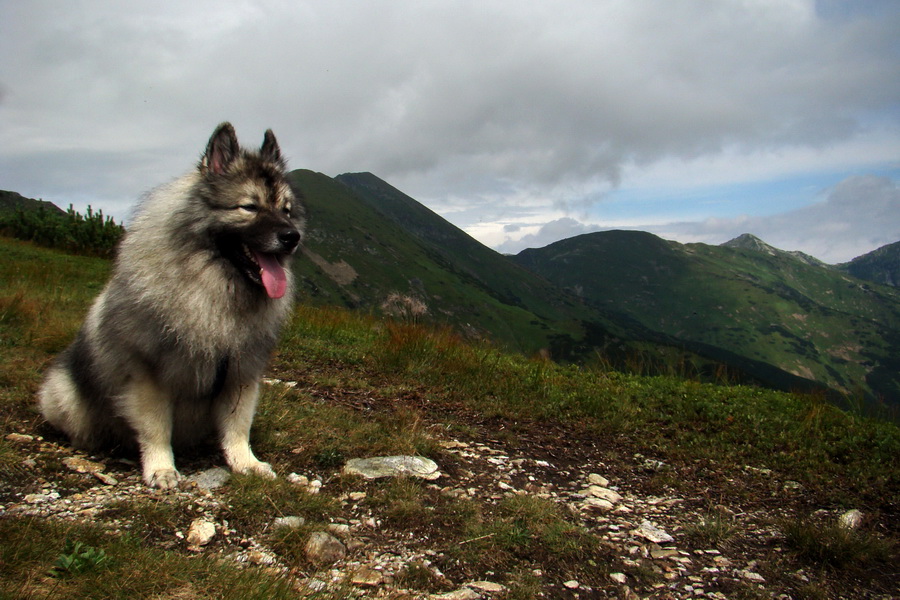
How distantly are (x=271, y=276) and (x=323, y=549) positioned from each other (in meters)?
1.98

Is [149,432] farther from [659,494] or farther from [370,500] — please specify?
[659,494]

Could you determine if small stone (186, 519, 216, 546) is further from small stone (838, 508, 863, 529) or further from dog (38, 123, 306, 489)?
small stone (838, 508, 863, 529)

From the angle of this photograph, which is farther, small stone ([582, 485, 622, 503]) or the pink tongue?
small stone ([582, 485, 622, 503])

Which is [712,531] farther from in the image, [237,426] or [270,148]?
[270,148]

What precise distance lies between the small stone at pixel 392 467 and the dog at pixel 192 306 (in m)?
0.78

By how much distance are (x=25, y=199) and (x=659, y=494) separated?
119 ft

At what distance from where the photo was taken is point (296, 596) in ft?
8.70

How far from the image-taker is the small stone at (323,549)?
135 inches

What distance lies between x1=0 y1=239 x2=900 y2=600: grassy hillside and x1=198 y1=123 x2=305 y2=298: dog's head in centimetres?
167

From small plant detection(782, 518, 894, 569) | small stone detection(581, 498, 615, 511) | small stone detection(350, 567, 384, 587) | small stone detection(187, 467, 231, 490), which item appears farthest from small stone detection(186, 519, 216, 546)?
small plant detection(782, 518, 894, 569)

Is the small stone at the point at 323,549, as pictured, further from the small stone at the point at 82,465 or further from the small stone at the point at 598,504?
the small stone at the point at 598,504

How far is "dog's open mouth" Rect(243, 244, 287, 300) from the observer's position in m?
4.17

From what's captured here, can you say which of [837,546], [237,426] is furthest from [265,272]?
[837,546]

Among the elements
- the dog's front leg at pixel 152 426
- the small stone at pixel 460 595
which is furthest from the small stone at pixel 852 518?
the dog's front leg at pixel 152 426
